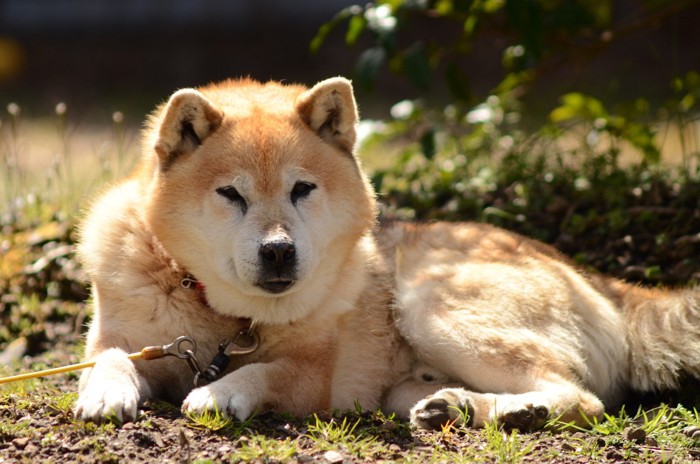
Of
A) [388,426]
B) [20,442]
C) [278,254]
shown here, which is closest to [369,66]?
[278,254]

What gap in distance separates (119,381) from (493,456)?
1.57m

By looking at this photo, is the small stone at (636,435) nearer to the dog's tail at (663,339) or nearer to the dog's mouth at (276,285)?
the dog's tail at (663,339)

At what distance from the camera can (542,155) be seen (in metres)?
6.59

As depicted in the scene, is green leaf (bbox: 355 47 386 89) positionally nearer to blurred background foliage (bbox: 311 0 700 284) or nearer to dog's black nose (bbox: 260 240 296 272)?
blurred background foliage (bbox: 311 0 700 284)

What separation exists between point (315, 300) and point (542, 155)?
309 cm

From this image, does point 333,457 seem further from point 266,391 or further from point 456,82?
point 456,82

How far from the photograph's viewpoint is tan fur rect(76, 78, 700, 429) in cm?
380

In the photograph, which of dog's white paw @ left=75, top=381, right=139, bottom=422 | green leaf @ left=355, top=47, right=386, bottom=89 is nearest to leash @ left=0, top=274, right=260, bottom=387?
dog's white paw @ left=75, top=381, right=139, bottom=422

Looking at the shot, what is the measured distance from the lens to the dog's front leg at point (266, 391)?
3562 mm

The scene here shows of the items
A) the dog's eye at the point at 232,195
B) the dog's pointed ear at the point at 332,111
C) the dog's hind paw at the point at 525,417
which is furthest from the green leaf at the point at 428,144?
the dog's hind paw at the point at 525,417

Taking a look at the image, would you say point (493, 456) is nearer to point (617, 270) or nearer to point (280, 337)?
point (280, 337)

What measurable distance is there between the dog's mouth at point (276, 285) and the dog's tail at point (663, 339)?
1.93 metres

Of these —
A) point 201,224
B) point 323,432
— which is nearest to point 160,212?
point 201,224

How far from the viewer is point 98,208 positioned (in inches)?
171
